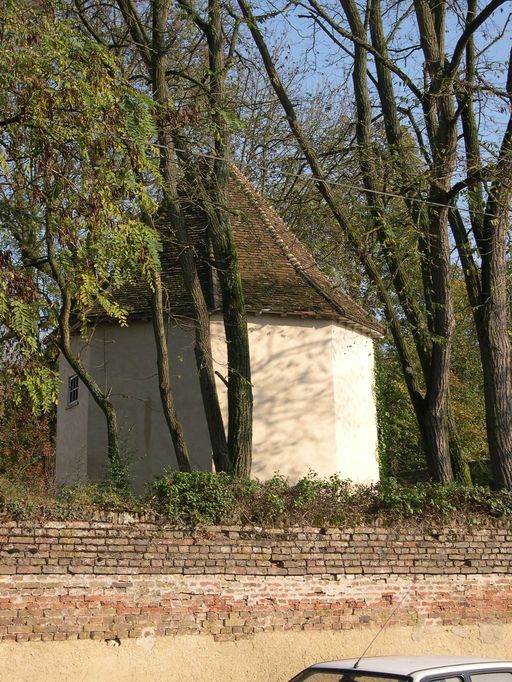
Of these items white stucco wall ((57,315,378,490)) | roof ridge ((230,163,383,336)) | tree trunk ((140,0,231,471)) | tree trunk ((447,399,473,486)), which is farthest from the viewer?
roof ridge ((230,163,383,336))

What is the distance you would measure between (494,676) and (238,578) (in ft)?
16.3

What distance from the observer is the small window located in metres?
21.2

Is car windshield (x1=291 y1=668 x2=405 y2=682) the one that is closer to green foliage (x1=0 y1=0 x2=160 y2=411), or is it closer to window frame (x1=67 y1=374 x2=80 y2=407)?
green foliage (x1=0 y1=0 x2=160 y2=411)

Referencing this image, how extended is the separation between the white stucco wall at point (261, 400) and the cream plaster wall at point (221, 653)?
6381mm

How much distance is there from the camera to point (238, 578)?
1216 centimetres

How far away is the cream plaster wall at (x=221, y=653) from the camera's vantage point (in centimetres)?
1086

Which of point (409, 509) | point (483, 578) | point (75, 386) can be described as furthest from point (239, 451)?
point (75, 386)

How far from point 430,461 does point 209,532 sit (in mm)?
5861

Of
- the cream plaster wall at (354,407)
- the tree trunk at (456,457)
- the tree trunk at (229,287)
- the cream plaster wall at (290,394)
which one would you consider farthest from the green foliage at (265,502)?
the cream plaster wall at (354,407)

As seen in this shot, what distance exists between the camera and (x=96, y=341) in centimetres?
2033

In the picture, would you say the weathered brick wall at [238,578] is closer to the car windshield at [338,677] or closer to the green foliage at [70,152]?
the green foliage at [70,152]

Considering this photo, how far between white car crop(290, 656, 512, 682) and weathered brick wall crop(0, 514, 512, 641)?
12.8ft

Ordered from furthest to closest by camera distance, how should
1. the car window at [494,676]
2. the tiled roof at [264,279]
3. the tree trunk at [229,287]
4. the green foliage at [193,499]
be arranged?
the tiled roof at [264,279] → the tree trunk at [229,287] → the green foliage at [193,499] → the car window at [494,676]

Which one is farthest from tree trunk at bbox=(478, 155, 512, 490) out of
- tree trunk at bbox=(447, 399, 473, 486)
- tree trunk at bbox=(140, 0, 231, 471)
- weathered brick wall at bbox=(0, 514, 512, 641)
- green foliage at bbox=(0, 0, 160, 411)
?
green foliage at bbox=(0, 0, 160, 411)
